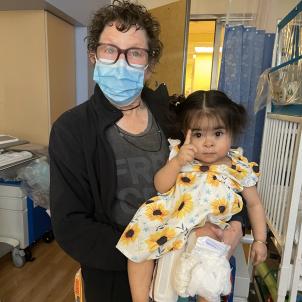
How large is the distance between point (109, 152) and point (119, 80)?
0.79 ft

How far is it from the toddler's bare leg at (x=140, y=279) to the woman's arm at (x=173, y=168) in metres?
0.23

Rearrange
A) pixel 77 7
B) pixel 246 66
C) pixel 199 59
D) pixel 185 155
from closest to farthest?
pixel 185 155
pixel 246 66
pixel 77 7
pixel 199 59

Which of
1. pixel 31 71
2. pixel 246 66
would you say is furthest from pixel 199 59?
pixel 31 71

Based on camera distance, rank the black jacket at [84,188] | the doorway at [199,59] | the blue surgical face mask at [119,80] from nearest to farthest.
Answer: the black jacket at [84,188] → the blue surgical face mask at [119,80] → the doorway at [199,59]

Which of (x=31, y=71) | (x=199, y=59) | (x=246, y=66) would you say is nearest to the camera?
(x=246, y=66)

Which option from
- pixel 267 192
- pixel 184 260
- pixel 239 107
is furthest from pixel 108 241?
pixel 267 192

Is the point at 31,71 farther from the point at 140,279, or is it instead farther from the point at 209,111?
the point at 140,279

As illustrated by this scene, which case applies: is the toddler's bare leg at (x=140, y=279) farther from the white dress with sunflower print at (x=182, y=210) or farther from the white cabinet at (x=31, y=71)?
the white cabinet at (x=31, y=71)

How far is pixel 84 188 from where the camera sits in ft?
2.77

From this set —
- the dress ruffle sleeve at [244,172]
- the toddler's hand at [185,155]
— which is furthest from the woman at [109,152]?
the dress ruffle sleeve at [244,172]

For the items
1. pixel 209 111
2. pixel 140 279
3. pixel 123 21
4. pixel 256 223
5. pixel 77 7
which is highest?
pixel 77 7

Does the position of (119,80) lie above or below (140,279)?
above

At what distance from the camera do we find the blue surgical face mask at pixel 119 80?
91 centimetres

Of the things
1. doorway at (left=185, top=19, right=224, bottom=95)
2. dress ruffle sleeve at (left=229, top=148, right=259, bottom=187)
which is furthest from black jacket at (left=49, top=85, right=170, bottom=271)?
doorway at (left=185, top=19, right=224, bottom=95)
